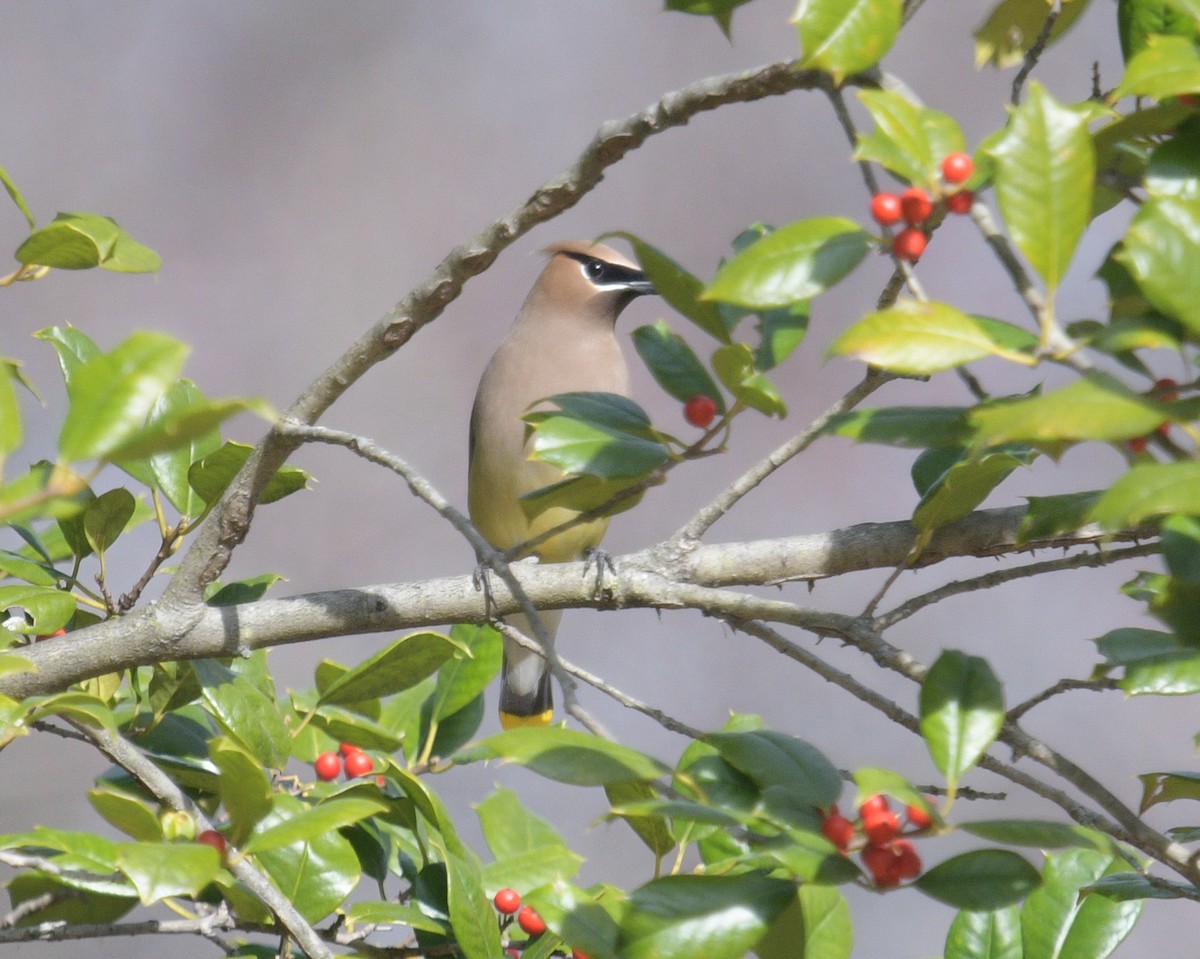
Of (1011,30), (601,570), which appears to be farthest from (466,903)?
(1011,30)

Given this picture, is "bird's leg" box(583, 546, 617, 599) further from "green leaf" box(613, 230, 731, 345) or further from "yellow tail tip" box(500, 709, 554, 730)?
"yellow tail tip" box(500, 709, 554, 730)

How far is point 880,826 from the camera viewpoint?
94 centimetres

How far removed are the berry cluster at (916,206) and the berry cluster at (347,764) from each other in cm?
101

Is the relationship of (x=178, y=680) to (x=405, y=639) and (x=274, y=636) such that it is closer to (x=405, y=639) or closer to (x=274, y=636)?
(x=274, y=636)

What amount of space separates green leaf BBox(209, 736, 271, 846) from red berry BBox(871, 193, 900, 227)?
689mm

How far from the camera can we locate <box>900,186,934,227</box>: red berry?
0.95 m

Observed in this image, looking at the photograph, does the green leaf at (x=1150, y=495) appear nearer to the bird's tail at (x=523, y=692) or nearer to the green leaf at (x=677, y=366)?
the green leaf at (x=677, y=366)

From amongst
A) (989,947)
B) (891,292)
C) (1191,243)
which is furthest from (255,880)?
(1191,243)

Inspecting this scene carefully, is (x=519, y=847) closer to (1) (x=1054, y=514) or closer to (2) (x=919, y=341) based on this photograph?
(1) (x=1054, y=514)

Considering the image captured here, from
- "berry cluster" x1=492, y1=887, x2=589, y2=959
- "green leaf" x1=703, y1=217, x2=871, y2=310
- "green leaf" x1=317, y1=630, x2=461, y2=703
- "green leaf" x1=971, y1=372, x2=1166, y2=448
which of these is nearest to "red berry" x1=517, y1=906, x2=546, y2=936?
"berry cluster" x1=492, y1=887, x2=589, y2=959

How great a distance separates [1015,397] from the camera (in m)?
1.10

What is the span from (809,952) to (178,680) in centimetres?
88

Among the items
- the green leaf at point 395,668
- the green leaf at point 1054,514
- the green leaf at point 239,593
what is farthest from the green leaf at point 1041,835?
the green leaf at point 239,593

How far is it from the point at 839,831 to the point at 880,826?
0.09 ft
